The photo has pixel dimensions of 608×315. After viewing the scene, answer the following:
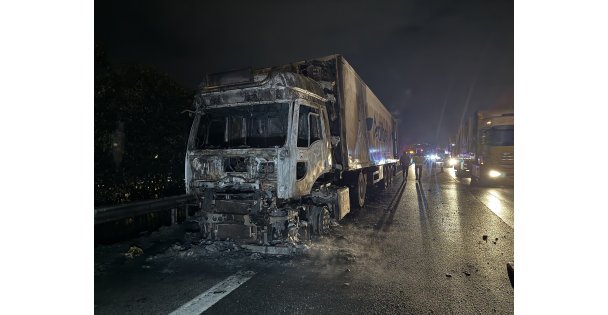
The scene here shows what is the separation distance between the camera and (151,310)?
11.3 ft

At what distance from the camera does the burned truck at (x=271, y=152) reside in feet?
17.3

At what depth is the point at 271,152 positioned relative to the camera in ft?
17.2

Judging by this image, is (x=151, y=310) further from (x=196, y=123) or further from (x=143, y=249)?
(x=196, y=123)

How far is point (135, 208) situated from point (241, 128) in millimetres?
2412

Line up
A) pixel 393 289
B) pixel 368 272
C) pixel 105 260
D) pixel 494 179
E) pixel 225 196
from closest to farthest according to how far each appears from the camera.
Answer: pixel 393 289, pixel 368 272, pixel 105 260, pixel 225 196, pixel 494 179

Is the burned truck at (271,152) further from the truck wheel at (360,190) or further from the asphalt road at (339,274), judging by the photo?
the truck wheel at (360,190)

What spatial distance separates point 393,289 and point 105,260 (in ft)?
13.7

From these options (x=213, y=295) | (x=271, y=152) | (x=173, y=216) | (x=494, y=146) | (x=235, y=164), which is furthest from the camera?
(x=494, y=146)

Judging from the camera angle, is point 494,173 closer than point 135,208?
No

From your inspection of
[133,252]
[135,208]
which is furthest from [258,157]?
[135,208]

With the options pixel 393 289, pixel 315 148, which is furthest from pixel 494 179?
pixel 393 289

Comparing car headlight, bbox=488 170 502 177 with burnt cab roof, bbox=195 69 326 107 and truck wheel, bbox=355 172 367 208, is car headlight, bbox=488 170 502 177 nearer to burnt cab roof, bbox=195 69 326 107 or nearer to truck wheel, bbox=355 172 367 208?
truck wheel, bbox=355 172 367 208

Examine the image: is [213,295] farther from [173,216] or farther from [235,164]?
[173,216]

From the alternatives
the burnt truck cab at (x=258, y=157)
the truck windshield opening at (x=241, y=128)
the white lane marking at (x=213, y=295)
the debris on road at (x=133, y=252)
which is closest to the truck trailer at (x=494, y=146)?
the burnt truck cab at (x=258, y=157)
